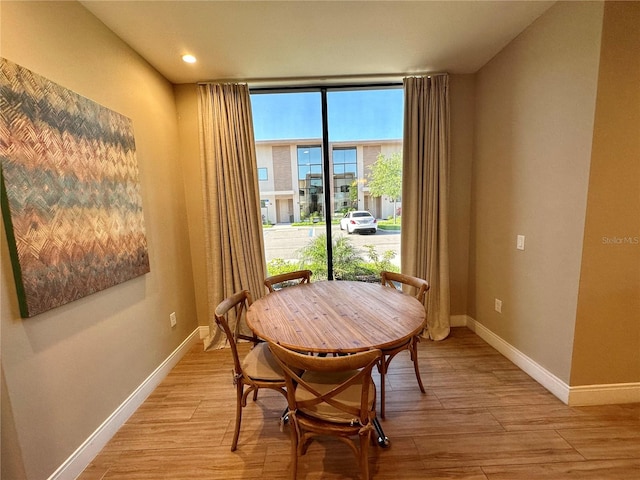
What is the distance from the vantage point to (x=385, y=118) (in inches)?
112

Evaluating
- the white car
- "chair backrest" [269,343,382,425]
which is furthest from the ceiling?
"chair backrest" [269,343,382,425]

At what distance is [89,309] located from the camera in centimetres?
157

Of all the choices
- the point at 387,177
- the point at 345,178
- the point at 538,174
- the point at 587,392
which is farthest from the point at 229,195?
the point at 587,392

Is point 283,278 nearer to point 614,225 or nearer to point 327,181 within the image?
point 327,181

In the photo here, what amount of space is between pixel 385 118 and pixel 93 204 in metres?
2.65

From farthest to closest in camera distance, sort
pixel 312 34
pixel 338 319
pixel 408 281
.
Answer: pixel 408 281
pixel 312 34
pixel 338 319

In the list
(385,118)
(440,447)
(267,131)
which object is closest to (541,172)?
(385,118)

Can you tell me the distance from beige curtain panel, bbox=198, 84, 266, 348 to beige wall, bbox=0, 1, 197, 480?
0.30 m

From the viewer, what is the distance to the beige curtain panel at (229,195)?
102 inches

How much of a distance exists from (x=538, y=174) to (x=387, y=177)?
1303 mm

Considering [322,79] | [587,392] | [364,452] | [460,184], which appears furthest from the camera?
[460,184]

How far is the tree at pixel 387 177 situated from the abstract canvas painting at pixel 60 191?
88.4 inches

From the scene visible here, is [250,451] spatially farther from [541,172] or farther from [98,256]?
[541,172]

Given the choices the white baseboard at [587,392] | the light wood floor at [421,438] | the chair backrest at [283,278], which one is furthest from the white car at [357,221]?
the white baseboard at [587,392]
